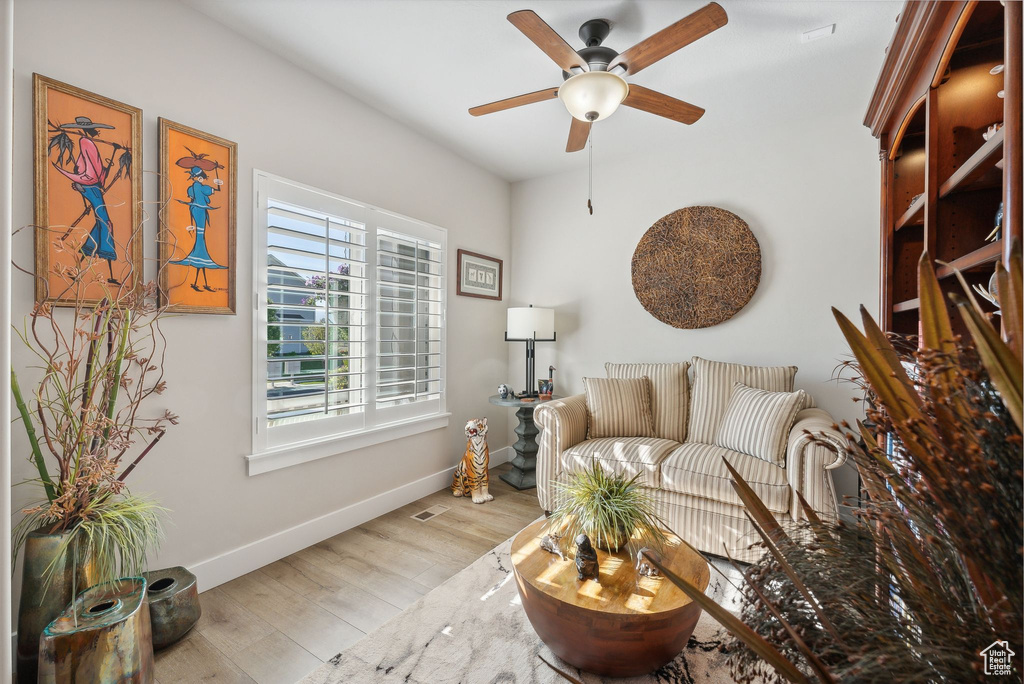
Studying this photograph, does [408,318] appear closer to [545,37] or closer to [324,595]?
[324,595]

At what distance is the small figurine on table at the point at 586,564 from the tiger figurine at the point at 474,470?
186 cm

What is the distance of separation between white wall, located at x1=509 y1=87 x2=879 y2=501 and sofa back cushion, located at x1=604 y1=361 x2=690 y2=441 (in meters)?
0.36

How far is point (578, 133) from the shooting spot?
2562mm

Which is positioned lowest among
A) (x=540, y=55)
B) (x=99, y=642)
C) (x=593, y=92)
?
(x=99, y=642)

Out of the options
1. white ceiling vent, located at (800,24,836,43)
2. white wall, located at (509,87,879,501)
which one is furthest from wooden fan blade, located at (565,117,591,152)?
white ceiling vent, located at (800,24,836,43)

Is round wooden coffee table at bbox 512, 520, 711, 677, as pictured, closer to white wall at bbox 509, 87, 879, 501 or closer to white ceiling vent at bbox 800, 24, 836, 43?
Result: white wall at bbox 509, 87, 879, 501

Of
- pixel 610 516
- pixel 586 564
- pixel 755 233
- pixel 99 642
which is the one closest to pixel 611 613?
pixel 586 564

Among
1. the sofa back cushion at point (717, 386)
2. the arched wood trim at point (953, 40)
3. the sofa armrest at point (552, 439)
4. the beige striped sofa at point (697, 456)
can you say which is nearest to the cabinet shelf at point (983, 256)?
the arched wood trim at point (953, 40)

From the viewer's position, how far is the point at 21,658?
4.92ft

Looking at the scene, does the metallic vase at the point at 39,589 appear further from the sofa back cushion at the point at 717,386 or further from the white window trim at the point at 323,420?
the sofa back cushion at the point at 717,386

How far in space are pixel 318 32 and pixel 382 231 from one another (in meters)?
1.15

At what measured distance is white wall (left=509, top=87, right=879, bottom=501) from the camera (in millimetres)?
2990

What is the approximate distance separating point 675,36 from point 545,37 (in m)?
0.51

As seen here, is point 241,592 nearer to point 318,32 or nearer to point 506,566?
point 506,566
